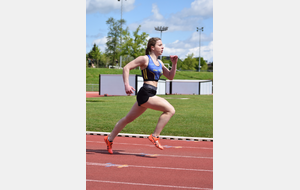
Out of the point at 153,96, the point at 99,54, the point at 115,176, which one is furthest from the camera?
the point at 99,54

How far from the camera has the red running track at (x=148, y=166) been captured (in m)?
4.61

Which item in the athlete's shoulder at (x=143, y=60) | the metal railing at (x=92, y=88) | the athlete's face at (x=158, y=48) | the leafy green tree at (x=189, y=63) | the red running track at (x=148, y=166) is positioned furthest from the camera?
the leafy green tree at (x=189, y=63)

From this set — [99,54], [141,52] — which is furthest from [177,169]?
[99,54]

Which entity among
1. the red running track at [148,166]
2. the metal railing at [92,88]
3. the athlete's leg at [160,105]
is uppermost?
the metal railing at [92,88]

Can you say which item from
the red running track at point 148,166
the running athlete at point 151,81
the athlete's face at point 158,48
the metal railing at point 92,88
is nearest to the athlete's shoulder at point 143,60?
the running athlete at point 151,81

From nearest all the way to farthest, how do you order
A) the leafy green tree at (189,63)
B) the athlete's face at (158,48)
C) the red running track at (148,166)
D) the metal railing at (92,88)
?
the red running track at (148,166) → the athlete's face at (158,48) → the metal railing at (92,88) → the leafy green tree at (189,63)

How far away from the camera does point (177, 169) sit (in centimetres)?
543

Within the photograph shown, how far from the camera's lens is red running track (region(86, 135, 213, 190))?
15.1 feet

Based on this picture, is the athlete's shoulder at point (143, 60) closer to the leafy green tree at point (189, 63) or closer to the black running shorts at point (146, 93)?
the black running shorts at point (146, 93)

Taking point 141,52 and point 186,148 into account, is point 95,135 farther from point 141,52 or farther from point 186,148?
point 141,52

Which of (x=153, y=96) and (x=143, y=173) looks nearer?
(x=143, y=173)

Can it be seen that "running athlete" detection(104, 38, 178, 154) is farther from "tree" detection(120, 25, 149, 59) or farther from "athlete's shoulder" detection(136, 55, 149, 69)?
"tree" detection(120, 25, 149, 59)

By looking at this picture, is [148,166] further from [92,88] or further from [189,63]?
[189,63]
